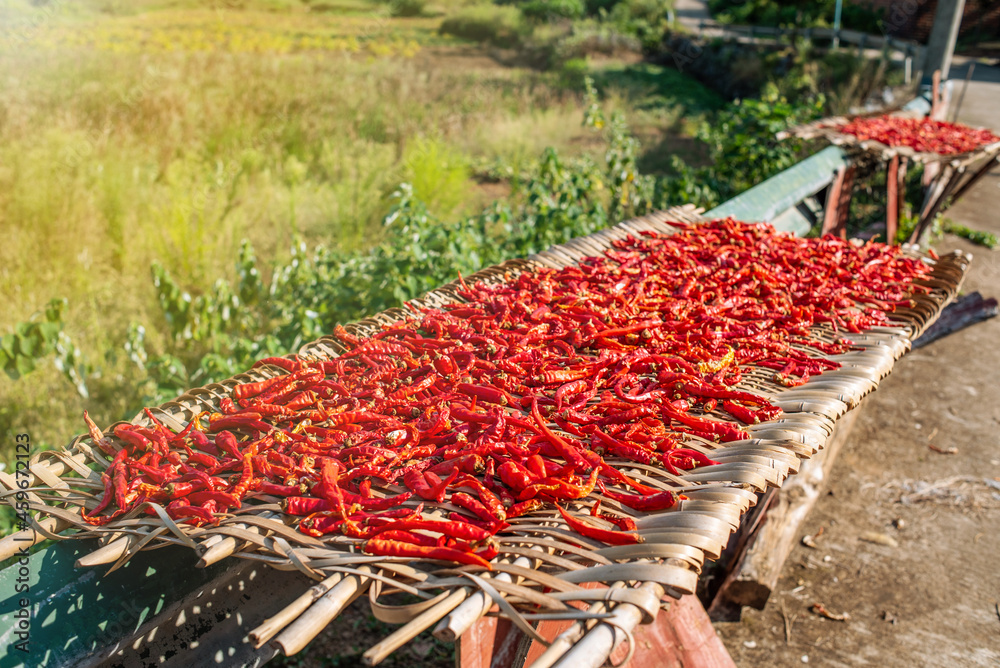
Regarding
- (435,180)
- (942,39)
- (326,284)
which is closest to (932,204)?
(942,39)

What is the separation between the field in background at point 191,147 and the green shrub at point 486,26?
22.0 feet

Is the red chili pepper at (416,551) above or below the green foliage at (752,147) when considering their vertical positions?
below

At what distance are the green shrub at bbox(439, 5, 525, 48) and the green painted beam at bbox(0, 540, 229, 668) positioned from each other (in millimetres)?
19764

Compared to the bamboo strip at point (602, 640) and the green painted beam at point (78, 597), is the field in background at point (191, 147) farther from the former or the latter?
the bamboo strip at point (602, 640)

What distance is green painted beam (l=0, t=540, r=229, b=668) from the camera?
155 cm

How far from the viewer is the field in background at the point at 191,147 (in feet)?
15.8

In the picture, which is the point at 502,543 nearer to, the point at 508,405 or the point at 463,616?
the point at 463,616

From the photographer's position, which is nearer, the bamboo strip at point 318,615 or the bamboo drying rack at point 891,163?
the bamboo strip at point 318,615

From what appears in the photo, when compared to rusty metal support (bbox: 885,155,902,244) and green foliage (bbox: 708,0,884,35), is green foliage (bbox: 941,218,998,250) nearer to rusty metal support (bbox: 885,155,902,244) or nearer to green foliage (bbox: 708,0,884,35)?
rusty metal support (bbox: 885,155,902,244)

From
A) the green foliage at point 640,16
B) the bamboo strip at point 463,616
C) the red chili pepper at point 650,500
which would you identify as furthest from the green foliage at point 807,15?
the bamboo strip at point 463,616

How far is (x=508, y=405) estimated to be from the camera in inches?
88.7

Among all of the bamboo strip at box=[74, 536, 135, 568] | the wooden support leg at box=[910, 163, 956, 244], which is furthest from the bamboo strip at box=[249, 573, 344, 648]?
the wooden support leg at box=[910, 163, 956, 244]

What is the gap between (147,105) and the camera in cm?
720

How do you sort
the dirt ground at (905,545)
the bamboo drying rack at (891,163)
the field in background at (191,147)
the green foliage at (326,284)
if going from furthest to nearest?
the bamboo drying rack at (891,163)
the field in background at (191,147)
the green foliage at (326,284)
the dirt ground at (905,545)
